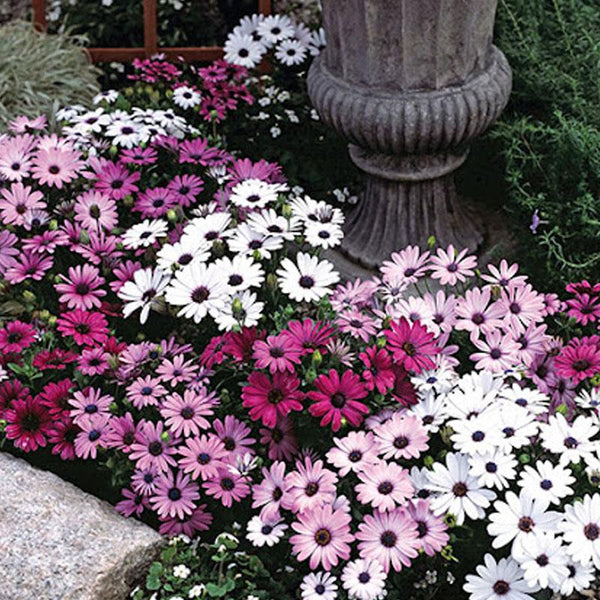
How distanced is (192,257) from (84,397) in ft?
1.27

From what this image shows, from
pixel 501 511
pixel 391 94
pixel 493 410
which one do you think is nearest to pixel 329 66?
pixel 391 94

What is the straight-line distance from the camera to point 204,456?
7.07ft

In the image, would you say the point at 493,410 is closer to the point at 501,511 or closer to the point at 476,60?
the point at 501,511

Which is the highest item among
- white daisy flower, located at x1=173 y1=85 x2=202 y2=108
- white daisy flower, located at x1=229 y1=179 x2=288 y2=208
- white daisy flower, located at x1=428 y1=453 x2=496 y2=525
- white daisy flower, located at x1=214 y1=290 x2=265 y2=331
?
white daisy flower, located at x1=229 y1=179 x2=288 y2=208

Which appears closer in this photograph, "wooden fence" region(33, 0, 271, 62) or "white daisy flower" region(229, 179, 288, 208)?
"white daisy flower" region(229, 179, 288, 208)

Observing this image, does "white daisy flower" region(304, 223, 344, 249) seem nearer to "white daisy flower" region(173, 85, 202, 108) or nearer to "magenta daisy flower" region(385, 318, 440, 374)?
"magenta daisy flower" region(385, 318, 440, 374)

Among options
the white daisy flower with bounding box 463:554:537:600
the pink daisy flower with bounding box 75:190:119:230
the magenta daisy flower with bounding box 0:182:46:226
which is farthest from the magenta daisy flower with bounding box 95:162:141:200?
the white daisy flower with bounding box 463:554:537:600

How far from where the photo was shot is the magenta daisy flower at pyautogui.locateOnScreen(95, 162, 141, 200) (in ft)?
9.22

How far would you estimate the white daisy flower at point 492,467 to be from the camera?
1992 mm

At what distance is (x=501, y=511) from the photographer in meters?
1.96

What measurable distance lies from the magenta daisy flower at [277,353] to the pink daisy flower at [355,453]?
7.0 inches

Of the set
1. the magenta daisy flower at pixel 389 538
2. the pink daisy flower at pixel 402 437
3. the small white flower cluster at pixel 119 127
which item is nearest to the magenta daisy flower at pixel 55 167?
the small white flower cluster at pixel 119 127

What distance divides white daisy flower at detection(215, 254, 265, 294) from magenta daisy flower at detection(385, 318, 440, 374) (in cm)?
32

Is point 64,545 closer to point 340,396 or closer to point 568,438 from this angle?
point 340,396
